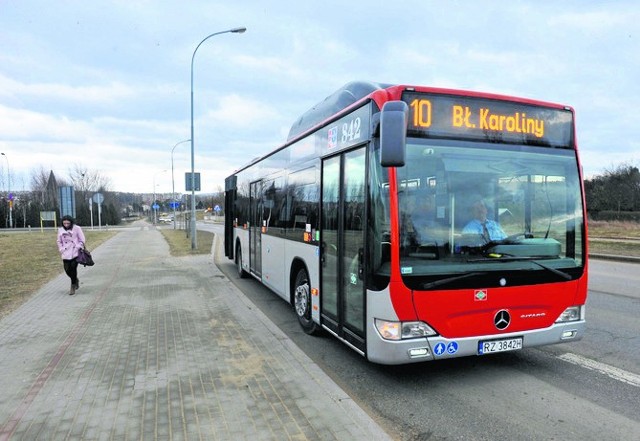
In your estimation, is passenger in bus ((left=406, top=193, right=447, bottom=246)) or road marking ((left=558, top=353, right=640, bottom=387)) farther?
road marking ((left=558, top=353, right=640, bottom=387))

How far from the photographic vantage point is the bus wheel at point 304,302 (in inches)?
244

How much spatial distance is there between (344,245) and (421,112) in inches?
64.3

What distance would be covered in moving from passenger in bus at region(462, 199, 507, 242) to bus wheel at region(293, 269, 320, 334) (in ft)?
8.58

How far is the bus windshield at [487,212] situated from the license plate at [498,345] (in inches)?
22.1

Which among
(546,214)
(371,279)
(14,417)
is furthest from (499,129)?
(14,417)

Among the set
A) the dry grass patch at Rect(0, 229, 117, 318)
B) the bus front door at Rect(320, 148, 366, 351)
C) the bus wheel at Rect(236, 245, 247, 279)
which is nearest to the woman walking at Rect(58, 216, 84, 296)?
the dry grass patch at Rect(0, 229, 117, 318)

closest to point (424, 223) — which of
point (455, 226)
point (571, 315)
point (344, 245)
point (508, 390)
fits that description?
point (455, 226)

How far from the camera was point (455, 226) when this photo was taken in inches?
165

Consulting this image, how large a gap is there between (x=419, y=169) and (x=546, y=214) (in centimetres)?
150

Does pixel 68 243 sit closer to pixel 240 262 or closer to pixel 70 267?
pixel 70 267

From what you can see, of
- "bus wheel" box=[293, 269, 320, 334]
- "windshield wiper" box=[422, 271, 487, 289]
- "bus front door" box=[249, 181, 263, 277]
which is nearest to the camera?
"windshield wiper" box=[422, 271, 487, 289]

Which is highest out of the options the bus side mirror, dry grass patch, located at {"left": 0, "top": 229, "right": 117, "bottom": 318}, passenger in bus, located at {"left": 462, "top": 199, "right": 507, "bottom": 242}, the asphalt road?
the bus side mirror

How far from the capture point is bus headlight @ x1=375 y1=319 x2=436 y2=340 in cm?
402

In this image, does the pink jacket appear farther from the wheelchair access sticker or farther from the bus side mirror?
the wheelchair access sticker
